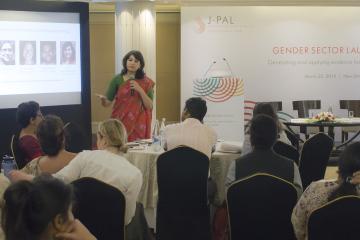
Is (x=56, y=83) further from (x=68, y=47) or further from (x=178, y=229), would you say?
(x=178, y=229)

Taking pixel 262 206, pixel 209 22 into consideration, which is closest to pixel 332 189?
pixel 262 206

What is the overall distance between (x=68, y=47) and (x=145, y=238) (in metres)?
4.16

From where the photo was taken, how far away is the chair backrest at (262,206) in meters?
2.82

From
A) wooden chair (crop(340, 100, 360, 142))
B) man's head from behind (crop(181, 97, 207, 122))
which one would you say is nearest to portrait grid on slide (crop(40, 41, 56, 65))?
man's head from behind (crop(181, 97, 207, 122))

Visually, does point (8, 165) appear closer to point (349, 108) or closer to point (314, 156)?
point (314, 156)

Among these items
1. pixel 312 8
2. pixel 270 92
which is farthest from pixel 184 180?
pixel 312 8

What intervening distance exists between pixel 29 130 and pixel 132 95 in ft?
6.20

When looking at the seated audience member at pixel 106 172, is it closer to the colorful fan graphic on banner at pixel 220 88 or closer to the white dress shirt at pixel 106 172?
the white dress shirt at pixel 106 172

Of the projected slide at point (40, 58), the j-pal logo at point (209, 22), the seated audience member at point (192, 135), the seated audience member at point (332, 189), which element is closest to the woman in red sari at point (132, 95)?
the projected slide at point (40, 58)

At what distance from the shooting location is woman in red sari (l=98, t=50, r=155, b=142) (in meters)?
5.79

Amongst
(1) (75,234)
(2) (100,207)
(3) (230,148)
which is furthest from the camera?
(3) (230,148)

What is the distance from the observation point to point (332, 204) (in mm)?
2402

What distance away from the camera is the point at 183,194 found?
3.76 meters

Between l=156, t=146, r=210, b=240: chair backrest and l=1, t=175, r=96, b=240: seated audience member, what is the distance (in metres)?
1.96
